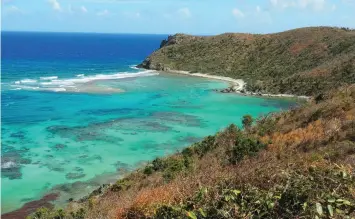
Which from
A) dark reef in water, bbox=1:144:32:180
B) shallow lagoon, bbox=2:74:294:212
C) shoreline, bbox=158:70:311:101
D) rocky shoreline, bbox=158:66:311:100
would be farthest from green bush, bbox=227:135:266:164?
rocky shoreline, bbox=158:66:311:100

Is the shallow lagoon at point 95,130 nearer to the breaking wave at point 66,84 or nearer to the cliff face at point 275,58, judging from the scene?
the breaking wave at point 66,84

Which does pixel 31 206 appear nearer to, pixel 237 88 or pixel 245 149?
pixel 245 149

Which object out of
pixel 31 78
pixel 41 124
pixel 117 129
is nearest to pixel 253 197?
pixel 117 129

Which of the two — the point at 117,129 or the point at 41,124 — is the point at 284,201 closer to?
the point at 117,129

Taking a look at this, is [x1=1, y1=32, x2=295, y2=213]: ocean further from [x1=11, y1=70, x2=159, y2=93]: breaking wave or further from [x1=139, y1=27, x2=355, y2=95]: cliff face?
[x1=139, y1=27, x2=355, y2=95]: cliff face

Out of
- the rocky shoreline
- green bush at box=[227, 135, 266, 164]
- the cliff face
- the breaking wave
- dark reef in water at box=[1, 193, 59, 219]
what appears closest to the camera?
green bush at box=[227, 135, 266, 164]
